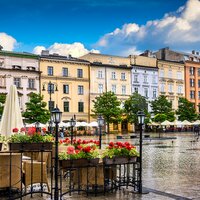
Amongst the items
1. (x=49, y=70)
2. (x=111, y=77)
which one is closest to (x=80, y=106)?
(x=49, y=70)

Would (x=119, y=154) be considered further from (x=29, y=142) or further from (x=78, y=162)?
(x=29, y=142)

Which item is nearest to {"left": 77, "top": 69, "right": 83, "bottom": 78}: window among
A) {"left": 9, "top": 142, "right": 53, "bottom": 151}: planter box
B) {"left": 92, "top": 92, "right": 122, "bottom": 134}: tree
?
{"left": 92, "top": 92, "right": 122, "bottom": 134}: tree

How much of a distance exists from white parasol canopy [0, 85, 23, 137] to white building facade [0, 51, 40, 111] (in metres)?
42.7

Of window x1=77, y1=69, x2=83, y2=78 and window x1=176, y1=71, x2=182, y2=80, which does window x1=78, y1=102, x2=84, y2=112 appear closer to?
window x1=77, y1=69, x2=83, y2=78

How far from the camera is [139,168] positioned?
8984 mm

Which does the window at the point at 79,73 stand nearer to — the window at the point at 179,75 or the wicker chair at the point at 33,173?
the window at the point at 179,75

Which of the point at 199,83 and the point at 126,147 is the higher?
the point at 199,83

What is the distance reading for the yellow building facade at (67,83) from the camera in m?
60.0

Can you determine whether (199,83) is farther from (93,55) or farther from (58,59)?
(58,59)

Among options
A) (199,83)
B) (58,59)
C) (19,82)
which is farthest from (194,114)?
(19,82)

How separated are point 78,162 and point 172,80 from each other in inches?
2740

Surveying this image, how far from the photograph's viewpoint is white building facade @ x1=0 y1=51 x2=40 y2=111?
183ft

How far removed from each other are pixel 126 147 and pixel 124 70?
6066 centimetres

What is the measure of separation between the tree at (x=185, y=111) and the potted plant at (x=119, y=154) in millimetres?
64797
